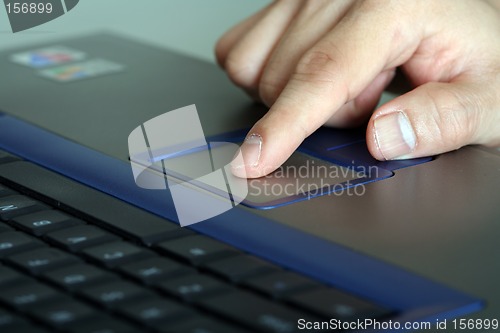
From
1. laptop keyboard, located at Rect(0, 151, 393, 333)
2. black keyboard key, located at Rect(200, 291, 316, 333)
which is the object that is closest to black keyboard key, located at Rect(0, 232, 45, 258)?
laptop keyboard, located at Rect(0, 151, 393, 333)

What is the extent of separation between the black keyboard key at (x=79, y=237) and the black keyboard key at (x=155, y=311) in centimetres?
7

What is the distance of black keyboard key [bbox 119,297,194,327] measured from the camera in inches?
12.4

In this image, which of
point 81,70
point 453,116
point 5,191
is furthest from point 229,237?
point 81,70

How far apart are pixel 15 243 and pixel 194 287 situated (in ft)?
0.34

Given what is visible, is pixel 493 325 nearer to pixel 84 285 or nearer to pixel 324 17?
pixel 84 285

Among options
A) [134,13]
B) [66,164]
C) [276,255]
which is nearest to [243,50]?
[66,164]

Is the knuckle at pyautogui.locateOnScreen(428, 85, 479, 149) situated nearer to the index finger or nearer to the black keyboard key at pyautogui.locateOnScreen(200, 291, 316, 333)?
the index finger

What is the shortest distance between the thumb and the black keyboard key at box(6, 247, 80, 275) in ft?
0.79

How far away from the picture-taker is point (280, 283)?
347 mm

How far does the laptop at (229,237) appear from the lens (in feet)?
1.08

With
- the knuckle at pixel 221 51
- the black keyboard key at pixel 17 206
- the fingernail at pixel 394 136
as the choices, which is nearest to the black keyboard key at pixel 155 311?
the black keyboard key at pixel 17 206

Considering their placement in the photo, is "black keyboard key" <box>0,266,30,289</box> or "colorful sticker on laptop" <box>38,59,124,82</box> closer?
"black keyboard key" <box>0,266,30,289</box>

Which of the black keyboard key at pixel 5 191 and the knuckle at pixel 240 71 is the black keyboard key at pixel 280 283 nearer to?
the black keyboard key at pixel 5 191

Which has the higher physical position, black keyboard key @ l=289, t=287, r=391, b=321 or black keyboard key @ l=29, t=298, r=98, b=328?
black keyboard key @ l=29, t=298, r=98, b=328
